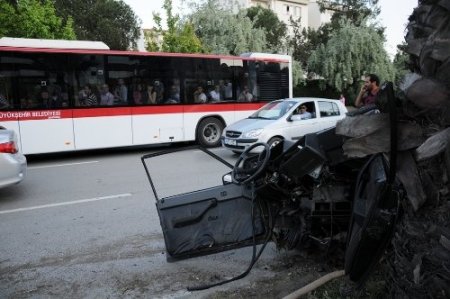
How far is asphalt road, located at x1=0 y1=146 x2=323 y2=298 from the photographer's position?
3848mm

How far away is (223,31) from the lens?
1163 inches

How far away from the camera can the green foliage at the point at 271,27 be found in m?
37.7

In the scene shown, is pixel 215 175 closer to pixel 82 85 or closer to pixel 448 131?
pixel 82 85

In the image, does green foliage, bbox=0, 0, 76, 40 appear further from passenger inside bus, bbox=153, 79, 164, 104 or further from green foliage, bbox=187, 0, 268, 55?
green foliage, bbox=187, 0, 268, 55

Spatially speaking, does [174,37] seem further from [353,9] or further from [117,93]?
[353,9]

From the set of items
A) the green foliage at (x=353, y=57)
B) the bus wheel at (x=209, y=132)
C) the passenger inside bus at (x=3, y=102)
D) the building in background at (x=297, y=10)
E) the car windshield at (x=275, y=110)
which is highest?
the building in background at (x=297, y=10)

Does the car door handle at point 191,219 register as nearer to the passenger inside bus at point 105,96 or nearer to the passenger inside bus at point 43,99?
the passenger inside bus at point 43,99

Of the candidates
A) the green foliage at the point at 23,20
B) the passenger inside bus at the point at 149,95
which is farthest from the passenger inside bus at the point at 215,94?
the green foliage at the point at 23,20

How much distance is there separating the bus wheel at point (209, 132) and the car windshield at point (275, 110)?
103 inches

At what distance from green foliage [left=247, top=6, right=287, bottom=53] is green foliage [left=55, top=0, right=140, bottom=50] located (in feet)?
43.1

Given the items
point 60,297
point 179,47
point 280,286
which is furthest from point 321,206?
point 179,47

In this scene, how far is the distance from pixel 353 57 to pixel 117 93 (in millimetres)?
21783

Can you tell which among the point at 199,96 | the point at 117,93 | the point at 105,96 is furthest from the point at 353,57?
the point at 105,96

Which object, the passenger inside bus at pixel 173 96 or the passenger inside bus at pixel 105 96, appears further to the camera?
the passenger inside bus at pixel 173 96
